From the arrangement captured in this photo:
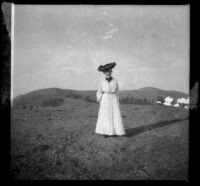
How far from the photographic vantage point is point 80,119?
6.52 m

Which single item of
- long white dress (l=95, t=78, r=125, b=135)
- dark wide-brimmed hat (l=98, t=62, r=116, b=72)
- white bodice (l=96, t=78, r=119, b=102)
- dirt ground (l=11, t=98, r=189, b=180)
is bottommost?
dirt ground (l=11, t=98, r=189, b=180)

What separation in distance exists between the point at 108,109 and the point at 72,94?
1004 mm

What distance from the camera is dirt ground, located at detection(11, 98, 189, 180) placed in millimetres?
5719

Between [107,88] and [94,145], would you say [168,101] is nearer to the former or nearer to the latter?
[107,88]

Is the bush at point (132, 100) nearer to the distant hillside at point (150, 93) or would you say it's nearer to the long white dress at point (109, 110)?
the distant hillside at point (150, 93)

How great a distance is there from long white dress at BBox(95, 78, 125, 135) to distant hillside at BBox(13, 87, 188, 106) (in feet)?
0.96

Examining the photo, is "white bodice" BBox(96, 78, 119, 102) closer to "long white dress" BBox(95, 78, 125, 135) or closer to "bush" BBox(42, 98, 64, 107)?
"long white dress" BBox(95, 78, 125, 135)

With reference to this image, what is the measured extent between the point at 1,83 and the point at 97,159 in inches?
102

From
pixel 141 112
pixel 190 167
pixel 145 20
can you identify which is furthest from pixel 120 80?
A: pixel 190 167

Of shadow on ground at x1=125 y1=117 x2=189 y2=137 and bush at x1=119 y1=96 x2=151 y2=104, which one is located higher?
bush at x1=119 y1=96 x2=151 y2=104

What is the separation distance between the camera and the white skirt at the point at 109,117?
605 cm

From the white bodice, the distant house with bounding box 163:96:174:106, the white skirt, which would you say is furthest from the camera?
the distant house with bounding box 163:96:174:106

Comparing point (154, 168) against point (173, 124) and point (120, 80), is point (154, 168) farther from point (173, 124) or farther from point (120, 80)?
point (120, 80)

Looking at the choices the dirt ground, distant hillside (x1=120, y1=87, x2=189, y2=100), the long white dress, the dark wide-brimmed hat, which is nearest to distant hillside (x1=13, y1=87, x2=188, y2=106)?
distant hillside (x1=120, y1=87, x2=189, y2=100)
